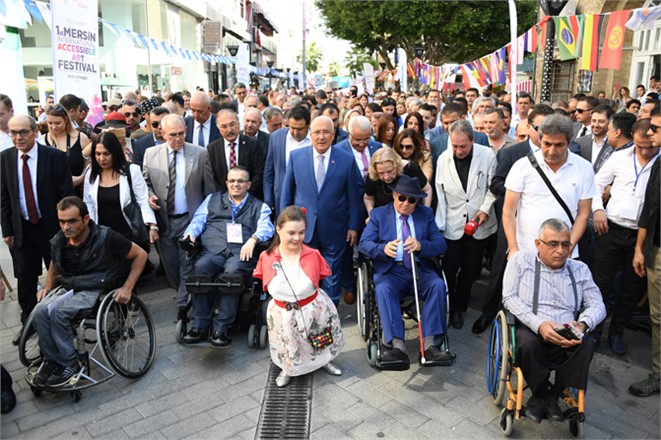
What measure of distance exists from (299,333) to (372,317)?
2.21ft

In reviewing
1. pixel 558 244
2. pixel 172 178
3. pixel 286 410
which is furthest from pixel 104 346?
pixel 558 244

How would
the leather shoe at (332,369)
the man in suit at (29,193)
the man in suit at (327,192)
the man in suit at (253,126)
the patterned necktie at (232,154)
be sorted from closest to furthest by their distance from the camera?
the leather shoe at (332,369) → the man in suit at (29,193) → the man in suit at (327,192) → the patterned necktie at (232,154) → the man in suit at (253,126)

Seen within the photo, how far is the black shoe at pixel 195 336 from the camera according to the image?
4.33 meters

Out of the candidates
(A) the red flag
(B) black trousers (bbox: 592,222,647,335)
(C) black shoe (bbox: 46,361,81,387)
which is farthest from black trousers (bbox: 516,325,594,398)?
(A) the red flag

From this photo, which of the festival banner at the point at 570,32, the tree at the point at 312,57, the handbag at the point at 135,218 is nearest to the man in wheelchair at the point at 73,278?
the handbag at the point at 135,218

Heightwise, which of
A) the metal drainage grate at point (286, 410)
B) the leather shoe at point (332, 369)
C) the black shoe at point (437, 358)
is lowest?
the metal drainage grate at point (286, 410)

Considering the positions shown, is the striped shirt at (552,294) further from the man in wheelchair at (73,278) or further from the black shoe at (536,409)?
the man in wheelchair at (73,278)

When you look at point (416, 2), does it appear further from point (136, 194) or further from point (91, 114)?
point (136, 194)

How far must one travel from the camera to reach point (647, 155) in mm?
4363

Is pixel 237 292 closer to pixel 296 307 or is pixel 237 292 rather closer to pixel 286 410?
pixel 296 307

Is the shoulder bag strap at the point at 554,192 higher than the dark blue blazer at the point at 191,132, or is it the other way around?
the dark blue blazer at the point at 191,132

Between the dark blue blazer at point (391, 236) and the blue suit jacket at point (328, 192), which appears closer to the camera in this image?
the dark blue blazer at point (391, 236)

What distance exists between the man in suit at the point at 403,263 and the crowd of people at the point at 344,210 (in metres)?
0.01

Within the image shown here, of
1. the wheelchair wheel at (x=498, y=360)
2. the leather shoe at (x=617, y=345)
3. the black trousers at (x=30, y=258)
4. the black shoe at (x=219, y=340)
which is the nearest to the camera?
the wheelchair wheel at (x=498, y=360)
